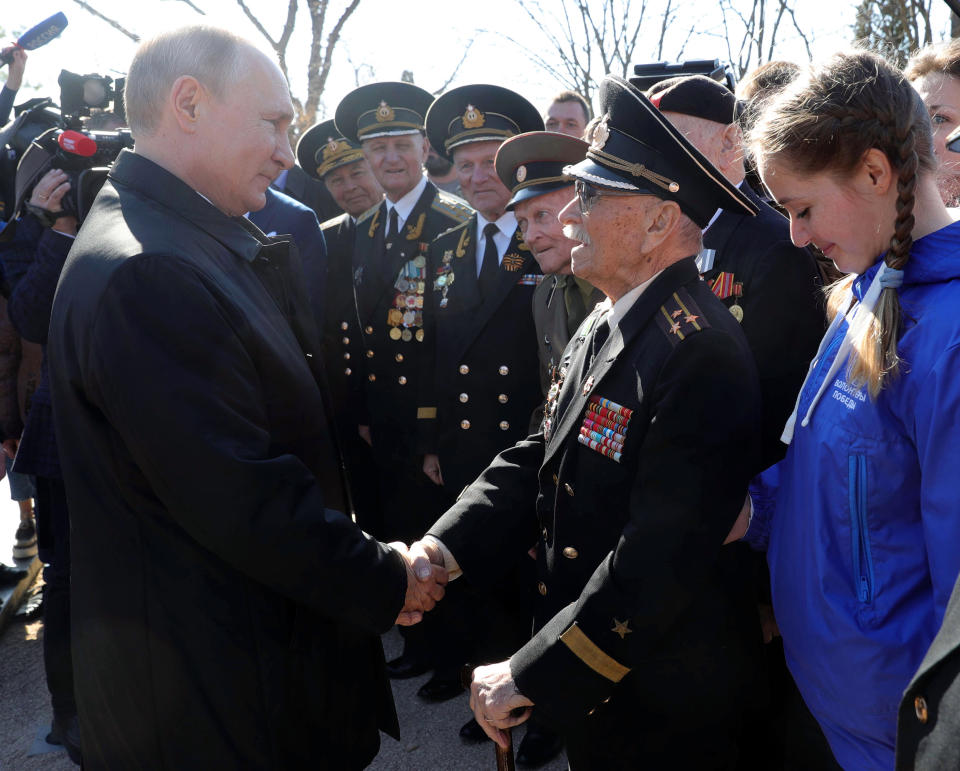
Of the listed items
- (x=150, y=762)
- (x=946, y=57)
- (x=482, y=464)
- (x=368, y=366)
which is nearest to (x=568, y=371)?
(x=150, y=762)

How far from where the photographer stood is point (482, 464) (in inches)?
148

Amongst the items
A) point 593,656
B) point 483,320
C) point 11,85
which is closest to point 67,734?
point 483,320

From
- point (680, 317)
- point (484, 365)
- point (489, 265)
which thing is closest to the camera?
point (680, 317)

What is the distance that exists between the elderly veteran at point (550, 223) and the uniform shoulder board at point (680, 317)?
1310mm

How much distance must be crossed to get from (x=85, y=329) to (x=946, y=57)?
2895 millimetres

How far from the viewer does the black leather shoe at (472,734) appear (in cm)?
344

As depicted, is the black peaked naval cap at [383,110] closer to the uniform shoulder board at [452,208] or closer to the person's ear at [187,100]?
the uniform shoulder board at [452,208]

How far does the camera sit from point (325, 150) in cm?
529

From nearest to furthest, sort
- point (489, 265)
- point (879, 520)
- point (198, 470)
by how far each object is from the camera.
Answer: point (879, 520) → point (198, 470) → point (489, 265)

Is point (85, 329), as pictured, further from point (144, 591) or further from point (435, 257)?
point (435, 257)

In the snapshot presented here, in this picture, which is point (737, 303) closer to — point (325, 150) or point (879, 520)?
point (879, 520)

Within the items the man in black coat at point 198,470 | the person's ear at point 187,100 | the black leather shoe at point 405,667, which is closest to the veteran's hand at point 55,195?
the man in black coat at point 198,470

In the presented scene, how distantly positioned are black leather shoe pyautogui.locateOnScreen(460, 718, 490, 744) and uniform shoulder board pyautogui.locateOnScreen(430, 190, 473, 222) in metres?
2.50

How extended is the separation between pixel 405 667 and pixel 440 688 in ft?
1.00
